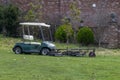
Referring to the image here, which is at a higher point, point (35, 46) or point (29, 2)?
point (29, 2)

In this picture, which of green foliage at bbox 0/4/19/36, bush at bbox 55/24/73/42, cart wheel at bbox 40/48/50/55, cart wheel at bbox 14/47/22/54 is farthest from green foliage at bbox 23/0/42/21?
cart wheel at bbox 40/48/50/55

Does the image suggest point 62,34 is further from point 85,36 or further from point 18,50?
point 18,50

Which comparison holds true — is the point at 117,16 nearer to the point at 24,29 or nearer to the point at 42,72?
the point at 24,29

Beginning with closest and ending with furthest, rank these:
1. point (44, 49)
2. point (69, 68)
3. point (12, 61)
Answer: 1. point (69, 68)
2. point (12, 61)
3. point (44, 49)

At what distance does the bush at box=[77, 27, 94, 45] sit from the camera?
32463 millimetres

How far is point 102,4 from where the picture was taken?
115ft

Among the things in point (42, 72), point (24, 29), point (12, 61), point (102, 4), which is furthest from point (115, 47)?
point (42, 72)

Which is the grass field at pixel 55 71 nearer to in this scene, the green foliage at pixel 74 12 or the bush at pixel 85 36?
the green foliage at pixel 74 12

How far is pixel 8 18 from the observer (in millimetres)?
34156

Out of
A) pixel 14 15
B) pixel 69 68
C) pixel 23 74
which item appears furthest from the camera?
pixel 14 15

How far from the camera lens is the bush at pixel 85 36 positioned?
Answer: 32.5m

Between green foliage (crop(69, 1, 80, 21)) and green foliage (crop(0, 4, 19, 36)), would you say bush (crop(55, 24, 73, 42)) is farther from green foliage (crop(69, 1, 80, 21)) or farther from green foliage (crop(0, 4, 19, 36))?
green foliage (crop(0, 4, 19, 36))

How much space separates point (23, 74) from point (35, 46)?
1008cm

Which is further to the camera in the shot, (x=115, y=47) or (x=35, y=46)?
(x=115, y=47)
